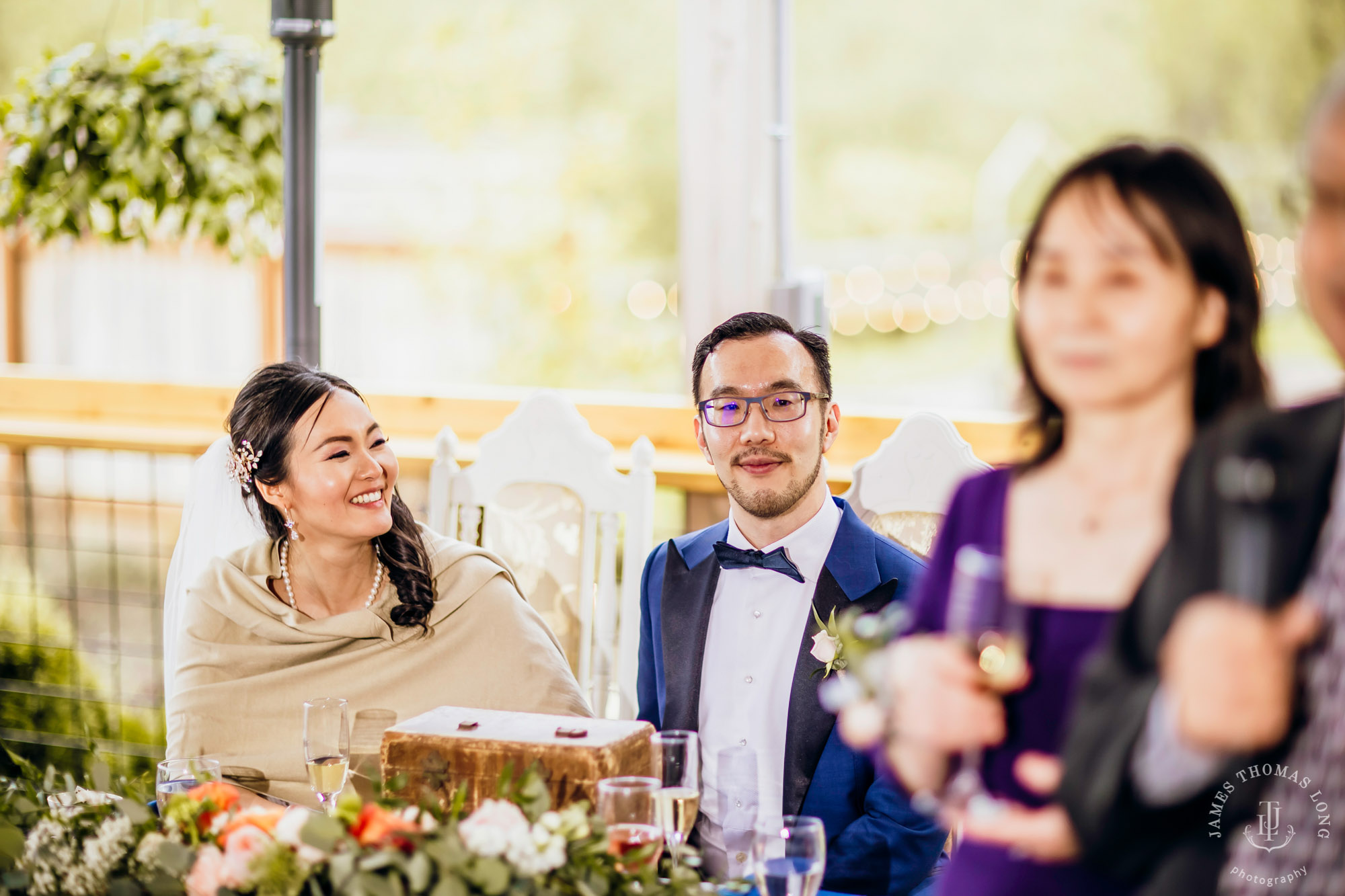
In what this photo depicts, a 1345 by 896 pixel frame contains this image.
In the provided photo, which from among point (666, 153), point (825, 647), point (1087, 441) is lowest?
point (825, 647)

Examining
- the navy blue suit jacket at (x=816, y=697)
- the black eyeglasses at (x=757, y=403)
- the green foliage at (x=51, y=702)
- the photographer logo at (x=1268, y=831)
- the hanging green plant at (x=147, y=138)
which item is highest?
the hanging green plant at (x=147, y=138)

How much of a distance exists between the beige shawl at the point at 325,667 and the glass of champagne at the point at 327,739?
0.57 metres

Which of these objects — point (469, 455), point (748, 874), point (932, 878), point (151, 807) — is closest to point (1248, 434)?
point (748, 874)

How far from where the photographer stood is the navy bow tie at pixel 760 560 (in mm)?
1935

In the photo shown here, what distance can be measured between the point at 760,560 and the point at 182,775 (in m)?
0.86

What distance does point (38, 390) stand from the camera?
3650 millimetres

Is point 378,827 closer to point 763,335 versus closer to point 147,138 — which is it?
point 763,335

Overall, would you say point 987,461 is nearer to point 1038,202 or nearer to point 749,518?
point 749,518

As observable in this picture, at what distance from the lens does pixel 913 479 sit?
89.8 inches

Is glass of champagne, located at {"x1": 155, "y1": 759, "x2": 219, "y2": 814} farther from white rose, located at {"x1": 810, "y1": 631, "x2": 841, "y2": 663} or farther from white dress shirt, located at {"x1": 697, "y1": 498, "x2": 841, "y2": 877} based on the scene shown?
white rose, located at {"x1": 810, "y1": 631, "x2": 841, "y2": 663}

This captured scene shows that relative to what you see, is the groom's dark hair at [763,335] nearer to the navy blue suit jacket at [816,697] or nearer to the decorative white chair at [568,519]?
the navy blue suit jacket at [816,697]

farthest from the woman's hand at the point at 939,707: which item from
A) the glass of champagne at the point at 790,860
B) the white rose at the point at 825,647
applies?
the white rose at the point at 825,647

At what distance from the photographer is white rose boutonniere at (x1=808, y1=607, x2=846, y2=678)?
179 cm

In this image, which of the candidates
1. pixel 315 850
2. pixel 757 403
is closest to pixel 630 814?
pixel 315 850
